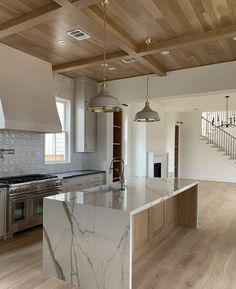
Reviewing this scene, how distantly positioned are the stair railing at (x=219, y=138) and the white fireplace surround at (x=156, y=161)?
286 centimetres

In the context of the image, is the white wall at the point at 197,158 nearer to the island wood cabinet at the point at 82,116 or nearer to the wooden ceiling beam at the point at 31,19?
the island wood cabinet at the point at 82,116

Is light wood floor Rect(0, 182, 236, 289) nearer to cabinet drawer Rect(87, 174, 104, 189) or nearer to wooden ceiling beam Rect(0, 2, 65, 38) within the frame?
cabinet drawer Rect(87, 174, 104, 189)

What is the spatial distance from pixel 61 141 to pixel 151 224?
305 cm

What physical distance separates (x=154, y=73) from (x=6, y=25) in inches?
125

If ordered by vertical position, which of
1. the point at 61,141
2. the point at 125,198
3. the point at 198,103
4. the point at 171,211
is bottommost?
the point at 171,211

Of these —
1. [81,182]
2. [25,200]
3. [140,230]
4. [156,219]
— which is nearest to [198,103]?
[81,182]

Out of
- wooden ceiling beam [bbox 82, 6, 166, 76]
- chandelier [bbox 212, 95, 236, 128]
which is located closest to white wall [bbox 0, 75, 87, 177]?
wooden ceiling beam [bbox 82, 6, 166, 76]

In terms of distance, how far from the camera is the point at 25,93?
13.6 feet

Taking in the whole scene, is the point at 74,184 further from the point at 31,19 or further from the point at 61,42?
the point at 31,19

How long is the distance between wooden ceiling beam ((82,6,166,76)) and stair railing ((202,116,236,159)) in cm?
724

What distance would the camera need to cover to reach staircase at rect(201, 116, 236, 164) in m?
10.8

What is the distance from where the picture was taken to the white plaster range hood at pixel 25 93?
3.82m

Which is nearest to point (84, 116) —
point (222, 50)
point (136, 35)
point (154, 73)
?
point (154, 73)

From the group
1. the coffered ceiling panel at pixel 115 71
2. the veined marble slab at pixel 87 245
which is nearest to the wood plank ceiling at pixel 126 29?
the coffered ceiling panel at pixel 115 71
